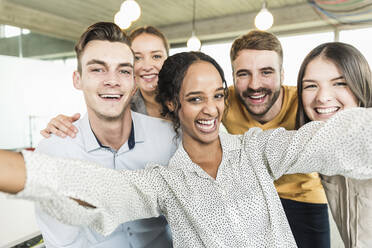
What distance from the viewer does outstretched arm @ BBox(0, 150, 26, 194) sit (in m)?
0.62

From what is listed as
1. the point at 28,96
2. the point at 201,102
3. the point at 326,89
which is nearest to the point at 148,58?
the point at 201,102

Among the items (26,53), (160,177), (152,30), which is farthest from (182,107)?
(26,53)

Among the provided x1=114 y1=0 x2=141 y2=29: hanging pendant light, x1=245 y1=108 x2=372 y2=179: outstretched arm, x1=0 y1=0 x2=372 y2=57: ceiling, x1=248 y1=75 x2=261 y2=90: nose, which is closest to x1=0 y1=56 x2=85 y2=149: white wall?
x1=0 y1=0 x2=372 y2=57: ceiling

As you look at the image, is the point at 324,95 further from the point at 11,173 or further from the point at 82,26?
the point at 82,26

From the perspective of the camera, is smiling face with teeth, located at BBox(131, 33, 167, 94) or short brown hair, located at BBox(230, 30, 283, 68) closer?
short brown hair, located at BBox(230, 30, 283, 68)

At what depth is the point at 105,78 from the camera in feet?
4.65

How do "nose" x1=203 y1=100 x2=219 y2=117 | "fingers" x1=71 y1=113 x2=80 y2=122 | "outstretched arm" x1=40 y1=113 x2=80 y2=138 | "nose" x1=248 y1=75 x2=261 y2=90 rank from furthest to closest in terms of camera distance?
1. "nose" x1=248 y1=75 x2=261 y2=90
2. "fingers" x1=71 y1=113 x2=80 y2=122
3. "outstretched arm" x1=40 y1=113 x2=80 y2=138
4. "nose" x1=203 y1=100 x2=219 y2=117

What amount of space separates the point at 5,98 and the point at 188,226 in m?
5.91

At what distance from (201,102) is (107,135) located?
21.3 inches

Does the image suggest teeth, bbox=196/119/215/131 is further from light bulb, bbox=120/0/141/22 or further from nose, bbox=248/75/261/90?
light bulb, bbox=120/0/141/22

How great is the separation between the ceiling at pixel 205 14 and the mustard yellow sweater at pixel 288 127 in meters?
3.78

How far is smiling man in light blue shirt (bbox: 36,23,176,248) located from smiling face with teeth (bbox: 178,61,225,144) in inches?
14.2

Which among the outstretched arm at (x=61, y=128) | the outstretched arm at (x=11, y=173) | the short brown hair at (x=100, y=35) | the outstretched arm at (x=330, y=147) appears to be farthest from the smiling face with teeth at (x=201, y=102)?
the outstretched arm at (x=11, y=173)

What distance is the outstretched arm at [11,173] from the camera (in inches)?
24.6
